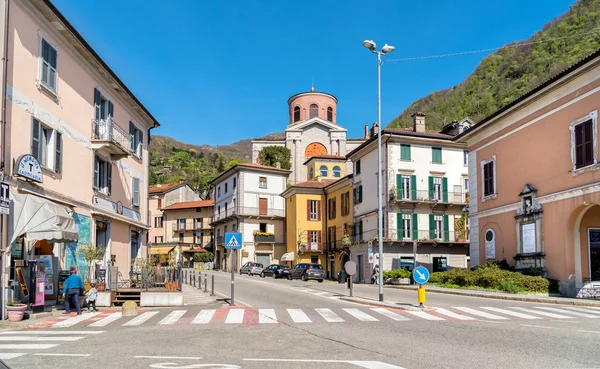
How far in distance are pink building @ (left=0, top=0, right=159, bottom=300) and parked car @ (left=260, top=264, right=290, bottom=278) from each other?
20503 mm

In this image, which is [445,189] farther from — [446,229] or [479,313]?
[479,313]

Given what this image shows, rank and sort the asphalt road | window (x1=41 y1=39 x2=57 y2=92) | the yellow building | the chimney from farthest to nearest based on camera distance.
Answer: the yellow building < the chimney < window (x1=41 y1=39 x2=57 y2=92) < the asphalt road

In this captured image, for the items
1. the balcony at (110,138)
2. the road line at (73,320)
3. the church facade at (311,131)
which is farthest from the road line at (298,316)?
the church facade at (311,131)

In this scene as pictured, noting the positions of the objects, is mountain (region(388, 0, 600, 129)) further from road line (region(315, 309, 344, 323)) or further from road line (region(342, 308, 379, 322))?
road line (region(315, 309, 344, 323))

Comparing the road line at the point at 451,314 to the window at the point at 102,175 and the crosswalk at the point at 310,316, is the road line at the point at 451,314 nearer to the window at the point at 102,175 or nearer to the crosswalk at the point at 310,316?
the crosswalk at the point at 310,316

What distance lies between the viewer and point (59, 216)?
17047mm

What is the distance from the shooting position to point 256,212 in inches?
2581

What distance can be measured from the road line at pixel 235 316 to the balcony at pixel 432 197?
89.0 feet

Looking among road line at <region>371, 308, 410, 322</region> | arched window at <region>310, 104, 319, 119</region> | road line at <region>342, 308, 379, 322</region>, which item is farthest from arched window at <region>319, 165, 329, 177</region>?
road line at <region>342, 308, 379, 322</region>

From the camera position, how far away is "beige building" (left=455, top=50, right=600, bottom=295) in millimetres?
23250

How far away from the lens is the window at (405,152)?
44344 mm

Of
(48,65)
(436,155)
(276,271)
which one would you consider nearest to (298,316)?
(48,65)

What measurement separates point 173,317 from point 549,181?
1769 centimetres

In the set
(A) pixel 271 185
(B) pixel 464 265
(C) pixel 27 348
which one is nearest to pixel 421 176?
(B) pixel 464 265
